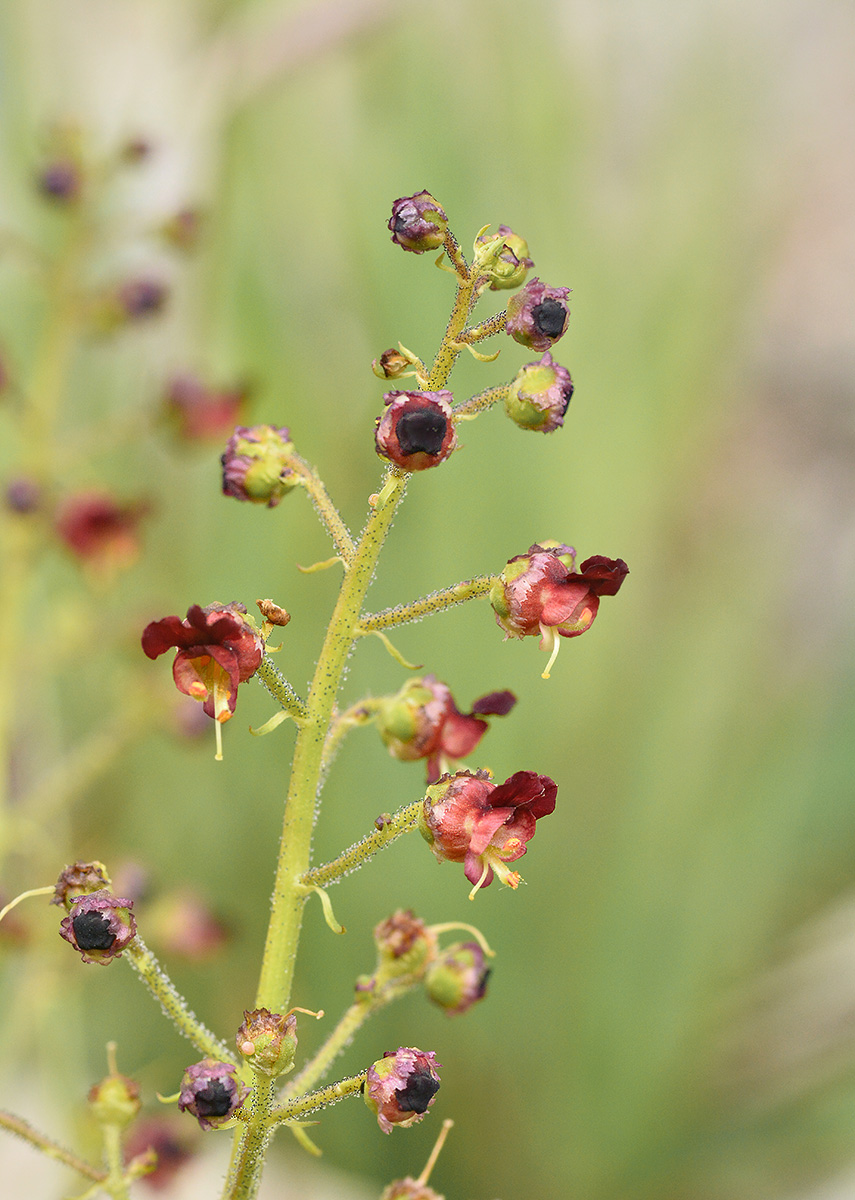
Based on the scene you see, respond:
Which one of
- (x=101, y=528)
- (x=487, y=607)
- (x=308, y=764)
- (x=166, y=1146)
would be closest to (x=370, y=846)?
(x=308, y=764)

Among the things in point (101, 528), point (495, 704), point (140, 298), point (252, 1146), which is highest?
point (140, 298)

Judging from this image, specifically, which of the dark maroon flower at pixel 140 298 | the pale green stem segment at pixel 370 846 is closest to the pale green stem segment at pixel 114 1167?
the pale green stem segment at pixel 370 846

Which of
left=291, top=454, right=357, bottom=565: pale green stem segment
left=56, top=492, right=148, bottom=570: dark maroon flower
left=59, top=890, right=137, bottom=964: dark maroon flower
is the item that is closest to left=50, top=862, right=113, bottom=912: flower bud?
left=59, top=890, right=137, bottom=964: dark maroon flower

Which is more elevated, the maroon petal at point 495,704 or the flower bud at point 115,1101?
the maroon petal at point 495,704

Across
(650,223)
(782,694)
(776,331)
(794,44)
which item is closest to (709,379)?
(650,223)

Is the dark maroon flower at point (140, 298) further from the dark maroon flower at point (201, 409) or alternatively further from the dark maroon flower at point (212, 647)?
the dark maroon flower at point (212, 647)

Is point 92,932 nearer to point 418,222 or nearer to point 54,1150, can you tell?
point 54,1150

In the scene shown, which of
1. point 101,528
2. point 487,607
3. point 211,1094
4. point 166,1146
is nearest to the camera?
point 211,1094
